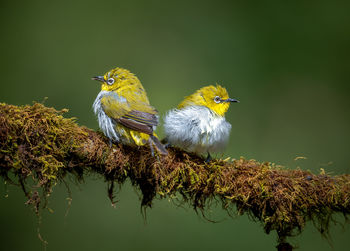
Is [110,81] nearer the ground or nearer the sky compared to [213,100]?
nearer the ground

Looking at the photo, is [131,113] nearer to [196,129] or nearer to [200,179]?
[196,129]

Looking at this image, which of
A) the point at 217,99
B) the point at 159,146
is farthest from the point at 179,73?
the point at 159,146

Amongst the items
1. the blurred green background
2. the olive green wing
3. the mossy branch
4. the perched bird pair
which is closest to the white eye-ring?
the perched bird pair

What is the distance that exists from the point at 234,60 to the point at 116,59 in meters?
2.05

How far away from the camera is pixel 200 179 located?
10.3ft

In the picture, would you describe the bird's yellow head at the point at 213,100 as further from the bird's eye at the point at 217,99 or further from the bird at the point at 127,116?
the bird at the point at 127,116

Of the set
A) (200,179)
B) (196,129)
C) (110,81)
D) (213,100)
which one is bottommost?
(200,179)

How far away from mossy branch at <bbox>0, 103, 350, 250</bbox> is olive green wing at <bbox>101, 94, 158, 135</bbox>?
7.9 inches

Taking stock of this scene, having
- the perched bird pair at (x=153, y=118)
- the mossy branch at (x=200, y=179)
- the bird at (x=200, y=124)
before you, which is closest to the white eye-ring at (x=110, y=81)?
the perched bird pair at (x=153, y=118)

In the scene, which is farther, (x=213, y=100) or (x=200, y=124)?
(x=213, y=100)

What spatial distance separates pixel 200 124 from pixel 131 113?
2.14ft

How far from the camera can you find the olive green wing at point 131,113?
10.7 ft

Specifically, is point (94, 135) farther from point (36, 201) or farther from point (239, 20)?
point (239, 20)

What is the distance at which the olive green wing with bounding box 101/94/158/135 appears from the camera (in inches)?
128
